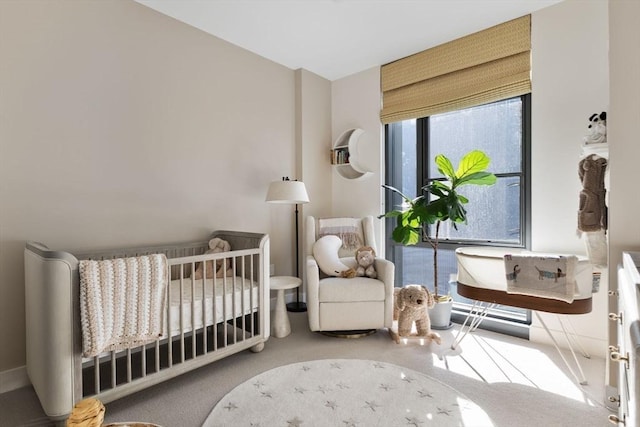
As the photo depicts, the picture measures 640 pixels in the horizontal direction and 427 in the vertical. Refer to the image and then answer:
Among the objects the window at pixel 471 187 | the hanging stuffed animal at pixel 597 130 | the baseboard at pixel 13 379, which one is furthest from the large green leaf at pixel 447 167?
the baseboard at pixel 13 379

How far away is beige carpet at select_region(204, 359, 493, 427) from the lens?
1.56 m

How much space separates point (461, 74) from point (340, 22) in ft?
3.76

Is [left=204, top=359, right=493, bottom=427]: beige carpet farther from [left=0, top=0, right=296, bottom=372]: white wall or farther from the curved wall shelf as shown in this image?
the curved wall shelf

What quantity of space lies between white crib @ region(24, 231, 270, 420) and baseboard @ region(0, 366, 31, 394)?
0.15 metres

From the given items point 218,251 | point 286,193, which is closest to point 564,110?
point 286,193

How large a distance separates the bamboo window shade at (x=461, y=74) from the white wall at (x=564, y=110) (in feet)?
0.39

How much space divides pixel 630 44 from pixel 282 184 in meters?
2.30

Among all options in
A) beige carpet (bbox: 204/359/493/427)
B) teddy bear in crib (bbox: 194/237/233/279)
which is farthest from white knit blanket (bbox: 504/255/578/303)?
teddy bear in crib (bbox: 194/237/233/279)

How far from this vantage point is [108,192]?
2.22 meters

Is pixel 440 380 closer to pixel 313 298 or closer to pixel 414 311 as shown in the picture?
pixel 414 311

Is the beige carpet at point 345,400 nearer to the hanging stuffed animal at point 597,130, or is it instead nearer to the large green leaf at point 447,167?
the large green leaf at point 447,167

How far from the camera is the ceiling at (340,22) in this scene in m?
2.39

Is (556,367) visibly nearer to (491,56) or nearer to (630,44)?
(630,44)

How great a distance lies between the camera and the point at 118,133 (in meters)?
2.26
